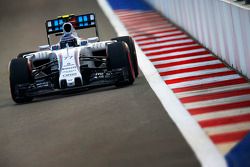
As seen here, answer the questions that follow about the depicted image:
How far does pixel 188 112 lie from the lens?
1165cm

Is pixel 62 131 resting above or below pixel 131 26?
above

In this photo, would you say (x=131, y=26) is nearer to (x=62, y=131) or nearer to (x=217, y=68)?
(x=217, y=68)

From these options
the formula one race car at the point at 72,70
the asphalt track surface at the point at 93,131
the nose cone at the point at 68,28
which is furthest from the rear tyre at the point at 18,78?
the nose cone at the point at 68,28

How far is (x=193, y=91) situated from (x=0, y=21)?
23.1m

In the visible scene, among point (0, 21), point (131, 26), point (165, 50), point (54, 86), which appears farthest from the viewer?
point (0, 21)

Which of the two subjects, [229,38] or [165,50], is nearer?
[229,38]

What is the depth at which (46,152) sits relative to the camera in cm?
1006

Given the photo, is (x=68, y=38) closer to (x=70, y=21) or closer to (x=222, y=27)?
(x=70, y=21)

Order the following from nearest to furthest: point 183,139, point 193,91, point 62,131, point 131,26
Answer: point 183,139 < point 62,131 < point 193,91 < point 131,26

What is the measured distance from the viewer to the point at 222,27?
51.2ft

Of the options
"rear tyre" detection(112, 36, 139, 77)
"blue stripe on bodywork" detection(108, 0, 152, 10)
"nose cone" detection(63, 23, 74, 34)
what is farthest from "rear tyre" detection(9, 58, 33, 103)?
"blue stripe on bodywork" detection(108, 0, 152, 10)

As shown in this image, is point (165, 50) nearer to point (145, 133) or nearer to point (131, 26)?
point (131, 26)

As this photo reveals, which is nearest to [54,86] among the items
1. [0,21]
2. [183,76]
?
[183,76]

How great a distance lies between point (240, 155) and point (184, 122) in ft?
7.46
